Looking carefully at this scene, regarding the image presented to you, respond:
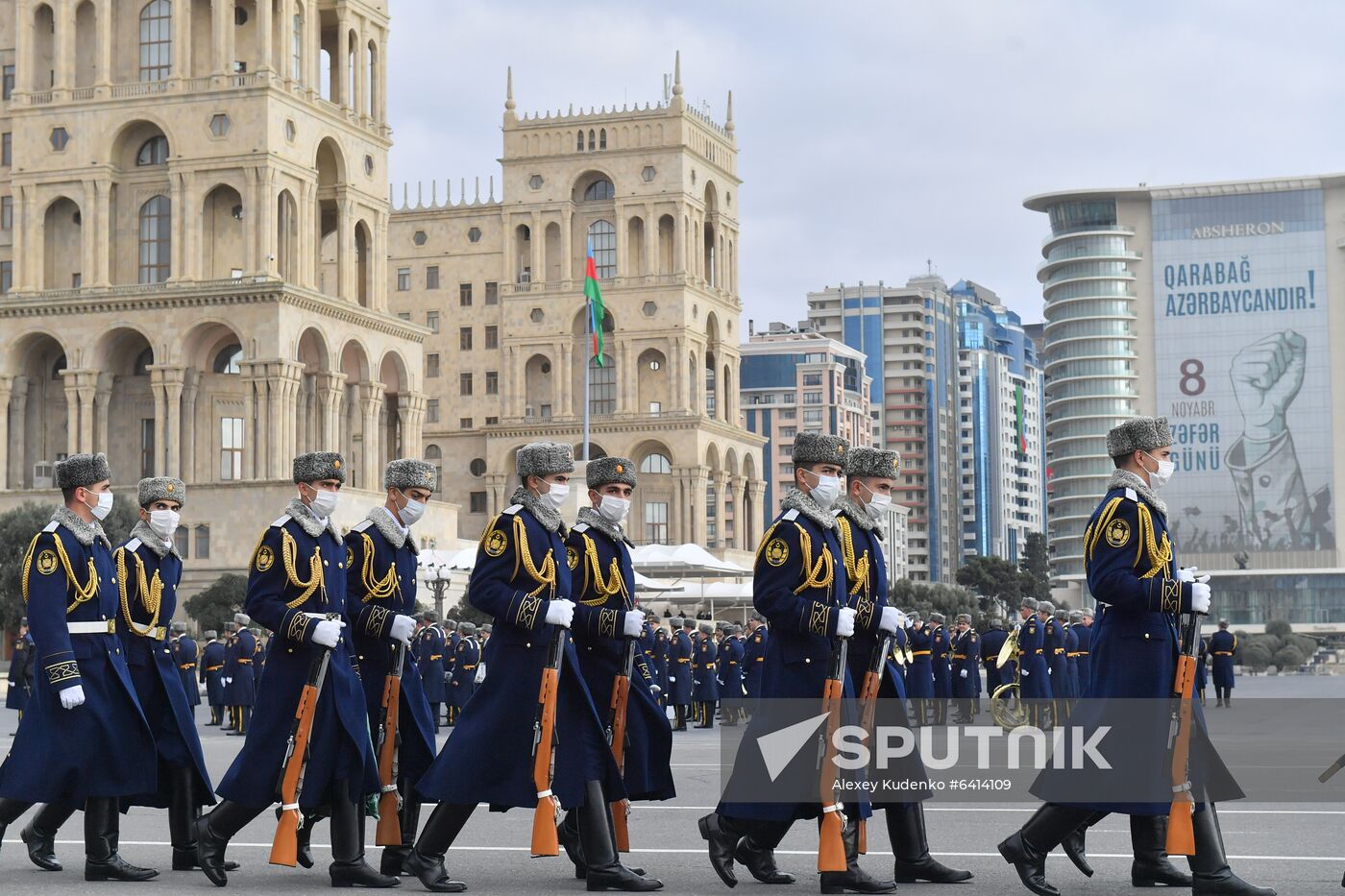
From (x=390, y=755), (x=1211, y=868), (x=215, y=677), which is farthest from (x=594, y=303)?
(x=1211, y=868)

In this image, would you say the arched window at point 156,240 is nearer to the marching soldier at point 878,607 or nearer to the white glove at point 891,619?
the marching soldier at point 878,607

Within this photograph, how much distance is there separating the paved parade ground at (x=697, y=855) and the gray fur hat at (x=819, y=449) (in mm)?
1924

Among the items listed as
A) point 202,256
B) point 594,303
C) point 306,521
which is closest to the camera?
point 306,521

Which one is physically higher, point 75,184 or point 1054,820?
point 75,184

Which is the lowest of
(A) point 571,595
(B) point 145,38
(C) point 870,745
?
(C) point 870,745

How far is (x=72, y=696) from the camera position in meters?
9.45

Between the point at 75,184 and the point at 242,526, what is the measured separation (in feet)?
34.3

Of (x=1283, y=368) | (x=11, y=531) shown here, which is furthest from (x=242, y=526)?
(x=1283, y=368)

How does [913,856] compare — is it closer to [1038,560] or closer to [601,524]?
[601,524]

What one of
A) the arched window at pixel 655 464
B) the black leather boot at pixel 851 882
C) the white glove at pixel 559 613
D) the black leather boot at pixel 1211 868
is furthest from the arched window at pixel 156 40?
the black leather boot at pixel 1211 868

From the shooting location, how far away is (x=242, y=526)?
54312 millimetres

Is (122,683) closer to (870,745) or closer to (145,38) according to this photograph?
(870,745)

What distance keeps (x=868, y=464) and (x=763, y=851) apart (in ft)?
6.20

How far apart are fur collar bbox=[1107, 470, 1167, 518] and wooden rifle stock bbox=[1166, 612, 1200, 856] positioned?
0.53 m
